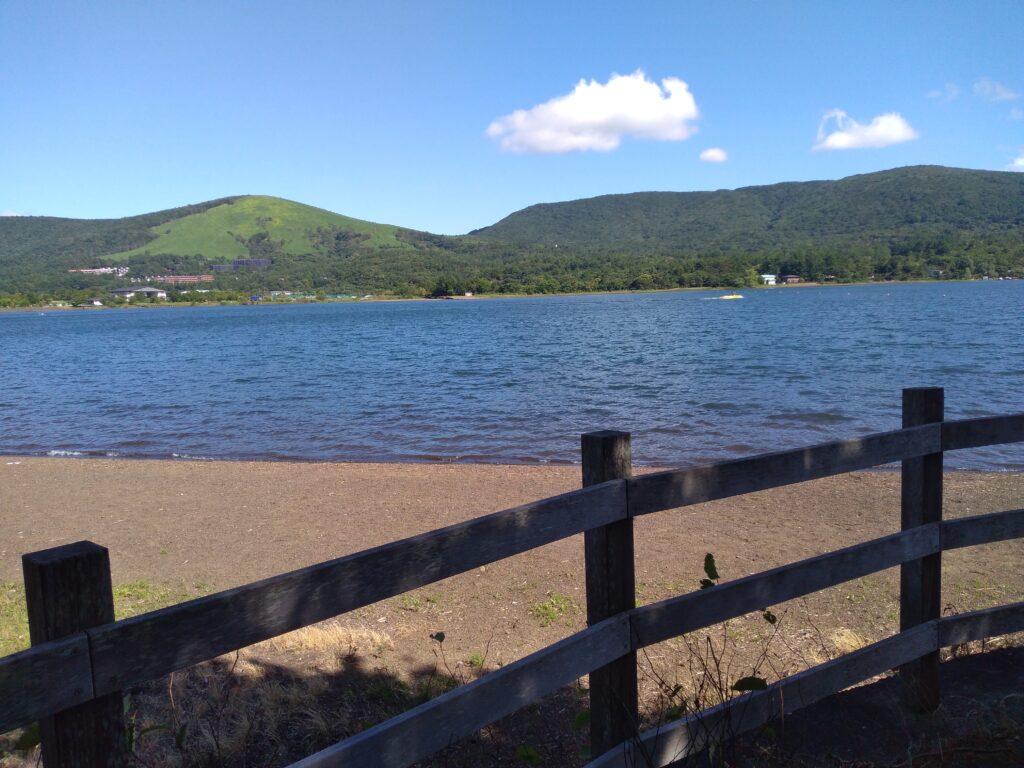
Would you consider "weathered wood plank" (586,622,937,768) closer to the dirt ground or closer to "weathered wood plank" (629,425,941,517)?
the dirt ground

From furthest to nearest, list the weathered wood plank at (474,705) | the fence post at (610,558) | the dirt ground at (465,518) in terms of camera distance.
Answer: the dirt ground at (465,518)
the fence post at (610,558)
the weathered wood plank at (474,705)

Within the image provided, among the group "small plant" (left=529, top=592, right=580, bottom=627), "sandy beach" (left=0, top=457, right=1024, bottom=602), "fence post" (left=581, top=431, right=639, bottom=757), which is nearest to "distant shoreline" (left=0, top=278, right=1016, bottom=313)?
"sandy beach" (left=0, top=457, right=1024, bottom=602)

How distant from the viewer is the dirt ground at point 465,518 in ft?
18.1

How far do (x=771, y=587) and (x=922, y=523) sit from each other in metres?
0.89

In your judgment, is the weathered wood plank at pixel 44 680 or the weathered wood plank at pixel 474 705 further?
the weathered wood plank at pixel 474 705

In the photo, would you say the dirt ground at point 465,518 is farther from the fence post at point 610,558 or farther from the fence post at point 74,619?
the fence post at point 74,619

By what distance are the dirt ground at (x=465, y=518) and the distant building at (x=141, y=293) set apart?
185 metres

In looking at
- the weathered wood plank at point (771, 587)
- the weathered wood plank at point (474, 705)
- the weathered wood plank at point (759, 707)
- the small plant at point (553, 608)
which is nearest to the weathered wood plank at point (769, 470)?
the weathered wood plank at point (771, 587)

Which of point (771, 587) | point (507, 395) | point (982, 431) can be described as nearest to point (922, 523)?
point (982, 431)

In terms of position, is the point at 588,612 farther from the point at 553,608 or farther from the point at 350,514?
the point at 350,514

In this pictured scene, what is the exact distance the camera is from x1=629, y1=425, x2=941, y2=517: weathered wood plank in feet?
9.24

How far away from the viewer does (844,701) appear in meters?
3.84

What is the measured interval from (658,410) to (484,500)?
36.3 ft

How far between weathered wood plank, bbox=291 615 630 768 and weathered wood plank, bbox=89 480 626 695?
13.0 inches
